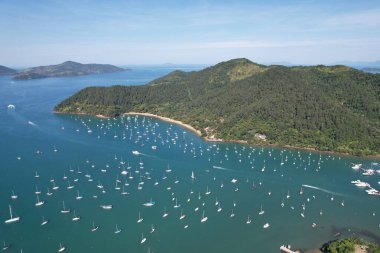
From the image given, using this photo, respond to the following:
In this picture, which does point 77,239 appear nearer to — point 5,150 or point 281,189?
point 281,189

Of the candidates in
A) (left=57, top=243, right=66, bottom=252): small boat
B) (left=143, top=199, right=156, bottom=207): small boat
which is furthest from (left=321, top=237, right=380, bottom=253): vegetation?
(left=57, top=243, right=66, bottom=252): small boat

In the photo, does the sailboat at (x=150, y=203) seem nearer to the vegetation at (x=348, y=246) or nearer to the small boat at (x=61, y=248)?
the small boat at (x=61, y=248)

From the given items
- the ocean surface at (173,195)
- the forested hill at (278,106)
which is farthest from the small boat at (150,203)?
the forested hill at (278,106)

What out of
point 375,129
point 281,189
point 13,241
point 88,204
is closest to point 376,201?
point 281,189

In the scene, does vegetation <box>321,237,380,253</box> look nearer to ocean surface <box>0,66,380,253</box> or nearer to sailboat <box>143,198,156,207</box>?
ocean surface <box>0,66,380,253</box>

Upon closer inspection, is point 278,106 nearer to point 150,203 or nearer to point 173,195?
point 173,195
